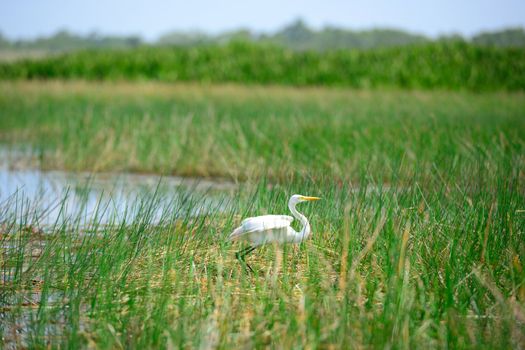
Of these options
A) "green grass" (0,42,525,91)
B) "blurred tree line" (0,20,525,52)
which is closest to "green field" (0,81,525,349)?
"green grass" (0,42,525,91)

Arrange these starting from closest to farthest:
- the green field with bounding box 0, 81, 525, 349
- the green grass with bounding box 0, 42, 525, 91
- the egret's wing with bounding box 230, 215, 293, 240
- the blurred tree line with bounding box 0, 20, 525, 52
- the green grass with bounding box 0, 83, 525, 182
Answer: the green field with bounding box 0, 81, 525, 349
the egret's wing with bounding box 230, 215, 293, 240
the green grass with bounding box 0, 83, 525, 182
the green grass with bounding box 0, 42, 525, 91
the blurred tree line with bounding box 0, 20, 525, 52

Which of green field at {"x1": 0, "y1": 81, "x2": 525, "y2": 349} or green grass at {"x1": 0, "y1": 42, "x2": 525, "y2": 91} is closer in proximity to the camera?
green field at {"x1": 0, "y1": 81, "x2": 525, "y2": 349}

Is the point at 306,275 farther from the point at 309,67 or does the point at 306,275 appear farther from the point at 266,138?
the point at 309,67

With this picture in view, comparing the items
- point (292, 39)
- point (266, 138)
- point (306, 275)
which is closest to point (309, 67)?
point (266, 138)

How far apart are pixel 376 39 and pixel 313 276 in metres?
93.4

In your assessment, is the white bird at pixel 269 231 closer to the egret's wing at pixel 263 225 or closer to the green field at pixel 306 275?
the egret's wing at pixel 263 225

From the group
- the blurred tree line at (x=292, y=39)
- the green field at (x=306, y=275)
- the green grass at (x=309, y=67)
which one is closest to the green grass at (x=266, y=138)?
the green field at (x=306, y=275)

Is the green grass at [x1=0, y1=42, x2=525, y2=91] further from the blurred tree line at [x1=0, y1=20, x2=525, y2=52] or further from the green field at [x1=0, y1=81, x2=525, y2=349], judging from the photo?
the blurred tree line at [x1=0, y1=20, x2=525, y2=52]

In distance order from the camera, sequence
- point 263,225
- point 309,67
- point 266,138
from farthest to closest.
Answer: point 309,67 < point 266,138 < point 263,225

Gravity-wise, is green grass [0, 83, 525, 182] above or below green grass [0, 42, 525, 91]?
above

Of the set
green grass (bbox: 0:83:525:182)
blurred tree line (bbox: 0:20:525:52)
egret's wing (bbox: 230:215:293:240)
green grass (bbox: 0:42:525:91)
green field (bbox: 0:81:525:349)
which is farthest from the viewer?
blurred tree line (bbox: 0:20:525:52)

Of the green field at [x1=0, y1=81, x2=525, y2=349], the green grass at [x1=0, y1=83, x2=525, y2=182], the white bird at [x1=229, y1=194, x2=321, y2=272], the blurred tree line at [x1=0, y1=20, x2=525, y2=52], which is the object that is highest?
the white bird at [x1=229, y1=194, x2=321, y2=272]

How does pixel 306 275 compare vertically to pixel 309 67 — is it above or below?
above

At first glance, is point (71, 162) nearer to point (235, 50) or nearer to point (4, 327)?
point (4, 327)
